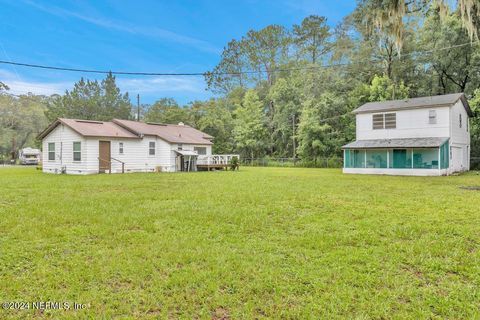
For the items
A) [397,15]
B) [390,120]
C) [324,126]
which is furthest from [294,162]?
[397,15]

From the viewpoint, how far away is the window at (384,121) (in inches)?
812

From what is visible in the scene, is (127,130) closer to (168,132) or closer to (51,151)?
(168,132)

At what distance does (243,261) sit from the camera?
4.09 m

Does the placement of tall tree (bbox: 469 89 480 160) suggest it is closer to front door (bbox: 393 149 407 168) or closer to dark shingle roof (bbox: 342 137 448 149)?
dark shingle roof (bbox: 342 137 448 149)

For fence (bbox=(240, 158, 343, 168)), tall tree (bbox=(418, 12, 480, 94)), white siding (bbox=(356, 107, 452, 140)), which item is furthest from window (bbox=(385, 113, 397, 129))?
fence (bbox=(240, 158, 343, 168))

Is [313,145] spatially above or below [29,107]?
below

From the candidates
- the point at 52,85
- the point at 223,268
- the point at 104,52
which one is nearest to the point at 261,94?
the point at 104,52

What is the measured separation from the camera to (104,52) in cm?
2497

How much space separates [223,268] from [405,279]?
2.08m

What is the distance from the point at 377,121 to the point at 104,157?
58.3 feet

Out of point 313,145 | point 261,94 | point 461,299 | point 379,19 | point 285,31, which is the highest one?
point 285,31

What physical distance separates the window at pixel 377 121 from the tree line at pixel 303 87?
154 inches

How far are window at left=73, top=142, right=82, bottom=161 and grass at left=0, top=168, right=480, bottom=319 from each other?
489 inches

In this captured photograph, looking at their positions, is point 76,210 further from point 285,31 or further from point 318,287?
point 285,31
